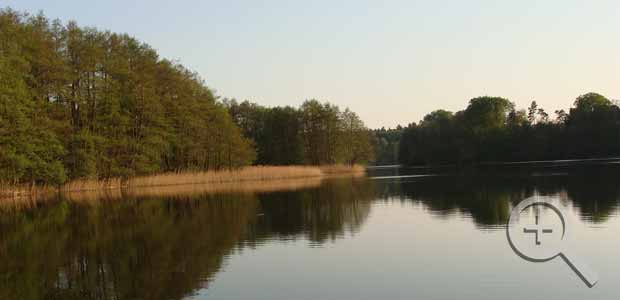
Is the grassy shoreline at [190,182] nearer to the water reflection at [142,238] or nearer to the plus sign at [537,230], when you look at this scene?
the water reflection at [142,238]

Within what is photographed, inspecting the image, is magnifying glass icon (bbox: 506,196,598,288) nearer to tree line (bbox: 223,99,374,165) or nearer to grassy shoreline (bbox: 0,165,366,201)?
grassy shoreline (bbox: 0,165,366,201)

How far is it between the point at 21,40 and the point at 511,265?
4161 cm

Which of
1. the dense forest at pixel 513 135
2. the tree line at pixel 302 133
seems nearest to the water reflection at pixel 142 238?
the tree line at pixel 302 133

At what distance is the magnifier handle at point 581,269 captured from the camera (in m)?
13.2

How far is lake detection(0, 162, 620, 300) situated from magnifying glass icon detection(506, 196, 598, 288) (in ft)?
0.91

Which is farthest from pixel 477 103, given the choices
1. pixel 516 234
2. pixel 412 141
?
pixel 516 234

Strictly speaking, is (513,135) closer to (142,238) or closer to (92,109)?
(92,109)

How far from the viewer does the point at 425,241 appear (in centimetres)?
1958

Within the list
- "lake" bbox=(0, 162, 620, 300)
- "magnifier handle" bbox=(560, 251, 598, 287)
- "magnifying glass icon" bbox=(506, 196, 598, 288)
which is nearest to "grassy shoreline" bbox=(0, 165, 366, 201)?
"lake" bbox=(0, 162, 620, 300)

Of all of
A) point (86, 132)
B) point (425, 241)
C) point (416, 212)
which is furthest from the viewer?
point (86, 132)

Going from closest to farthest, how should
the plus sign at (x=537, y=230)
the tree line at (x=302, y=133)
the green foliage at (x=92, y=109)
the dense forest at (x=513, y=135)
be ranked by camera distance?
the plus sign at (x=537, y=230) < the green foliage at (x=92, y=109) < the tree line at (x=302, y=133) < the dense forest at (x=513, y=135)

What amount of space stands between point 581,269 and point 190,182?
4973cm

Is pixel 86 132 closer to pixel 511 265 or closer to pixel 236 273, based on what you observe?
pixel 236 273

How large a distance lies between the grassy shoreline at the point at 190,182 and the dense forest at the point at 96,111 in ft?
2.60
